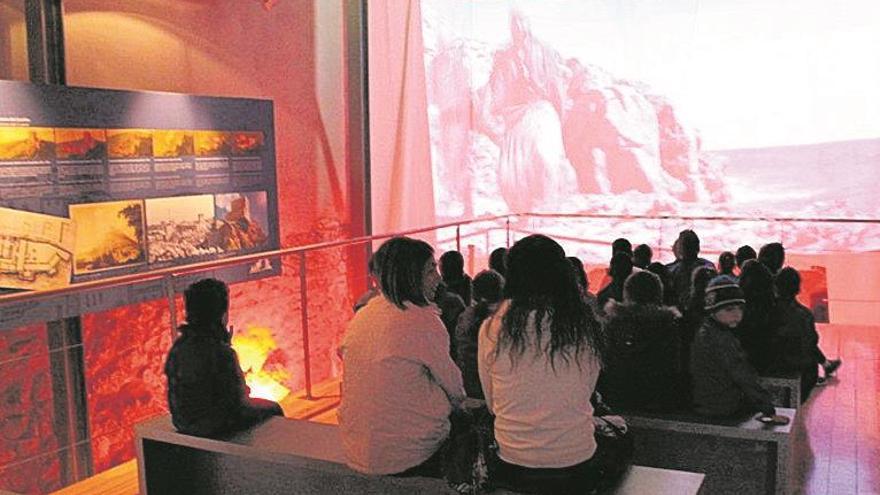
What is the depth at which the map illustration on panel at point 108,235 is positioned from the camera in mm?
3680

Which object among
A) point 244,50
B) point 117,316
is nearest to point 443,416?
point 117,316

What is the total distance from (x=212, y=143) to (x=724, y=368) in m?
3.03

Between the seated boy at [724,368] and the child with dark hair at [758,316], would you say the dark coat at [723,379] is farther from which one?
the child with dark hair at [758,316]

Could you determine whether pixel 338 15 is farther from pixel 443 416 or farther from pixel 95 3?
pixel 443 416

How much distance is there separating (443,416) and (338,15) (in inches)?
162

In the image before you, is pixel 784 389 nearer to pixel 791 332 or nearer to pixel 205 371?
pixel 791 332

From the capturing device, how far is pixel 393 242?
2217 millimetres

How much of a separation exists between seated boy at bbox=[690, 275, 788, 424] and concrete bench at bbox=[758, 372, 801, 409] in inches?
22.3

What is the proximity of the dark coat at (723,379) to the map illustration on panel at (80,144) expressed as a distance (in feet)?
9.42

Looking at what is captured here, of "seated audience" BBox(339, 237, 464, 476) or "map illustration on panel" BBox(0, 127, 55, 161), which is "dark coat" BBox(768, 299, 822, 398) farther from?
"map illustration on panel" BBox(0, 127, 55, 161)

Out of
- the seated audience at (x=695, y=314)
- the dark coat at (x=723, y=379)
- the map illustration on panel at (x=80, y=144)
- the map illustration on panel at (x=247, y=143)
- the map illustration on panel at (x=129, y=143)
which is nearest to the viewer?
the dark coat at (x=723, y=379)

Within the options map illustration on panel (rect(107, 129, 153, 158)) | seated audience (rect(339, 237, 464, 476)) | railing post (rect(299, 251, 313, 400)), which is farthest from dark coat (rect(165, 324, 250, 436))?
railing post (rect(299, 251, 313, 400))

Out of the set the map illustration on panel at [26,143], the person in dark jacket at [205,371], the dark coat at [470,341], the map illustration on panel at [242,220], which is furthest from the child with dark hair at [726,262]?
the map illustration on panel at [26,143]

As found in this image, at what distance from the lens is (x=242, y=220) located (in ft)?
15.2
